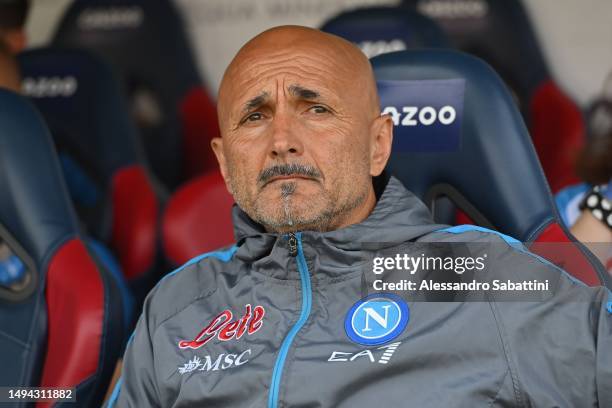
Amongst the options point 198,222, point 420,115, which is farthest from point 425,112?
point 198,222

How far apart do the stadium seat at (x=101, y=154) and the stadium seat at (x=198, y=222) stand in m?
0.22

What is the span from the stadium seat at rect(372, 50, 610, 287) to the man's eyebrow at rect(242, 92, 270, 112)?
0.21 m

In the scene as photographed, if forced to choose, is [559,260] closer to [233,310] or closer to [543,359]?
[543,359]

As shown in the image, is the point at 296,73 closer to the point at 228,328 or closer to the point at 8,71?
the point at 228,328

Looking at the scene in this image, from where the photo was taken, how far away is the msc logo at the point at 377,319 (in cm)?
135

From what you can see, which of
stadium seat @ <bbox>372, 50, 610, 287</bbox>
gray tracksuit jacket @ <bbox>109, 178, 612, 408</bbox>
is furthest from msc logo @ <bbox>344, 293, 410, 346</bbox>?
stadium seat @ <bbox>372, 50, 610, 287</bbox>

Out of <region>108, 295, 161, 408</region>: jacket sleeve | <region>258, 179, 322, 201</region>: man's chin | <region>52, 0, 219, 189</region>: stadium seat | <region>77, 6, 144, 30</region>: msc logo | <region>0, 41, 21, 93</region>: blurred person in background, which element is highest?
<region>258, 179, 322, 201</region>: man's chin

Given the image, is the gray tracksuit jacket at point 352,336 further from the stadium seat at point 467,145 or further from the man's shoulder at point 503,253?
the stadium seat at point 467,145

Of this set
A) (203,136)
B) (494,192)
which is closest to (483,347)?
(494,192)

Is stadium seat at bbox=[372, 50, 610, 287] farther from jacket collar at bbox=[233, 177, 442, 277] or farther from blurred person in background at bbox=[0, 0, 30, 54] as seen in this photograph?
blurred person in background at bbox=[0, 0, 30, 54]

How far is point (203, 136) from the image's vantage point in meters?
3.11

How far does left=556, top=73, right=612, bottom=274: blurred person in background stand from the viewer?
164 centimetres

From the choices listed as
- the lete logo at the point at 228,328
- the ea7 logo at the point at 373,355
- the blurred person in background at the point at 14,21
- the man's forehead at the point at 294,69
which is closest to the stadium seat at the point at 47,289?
the lete logo at the point at 228,328

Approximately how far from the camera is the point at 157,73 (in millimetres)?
3107
